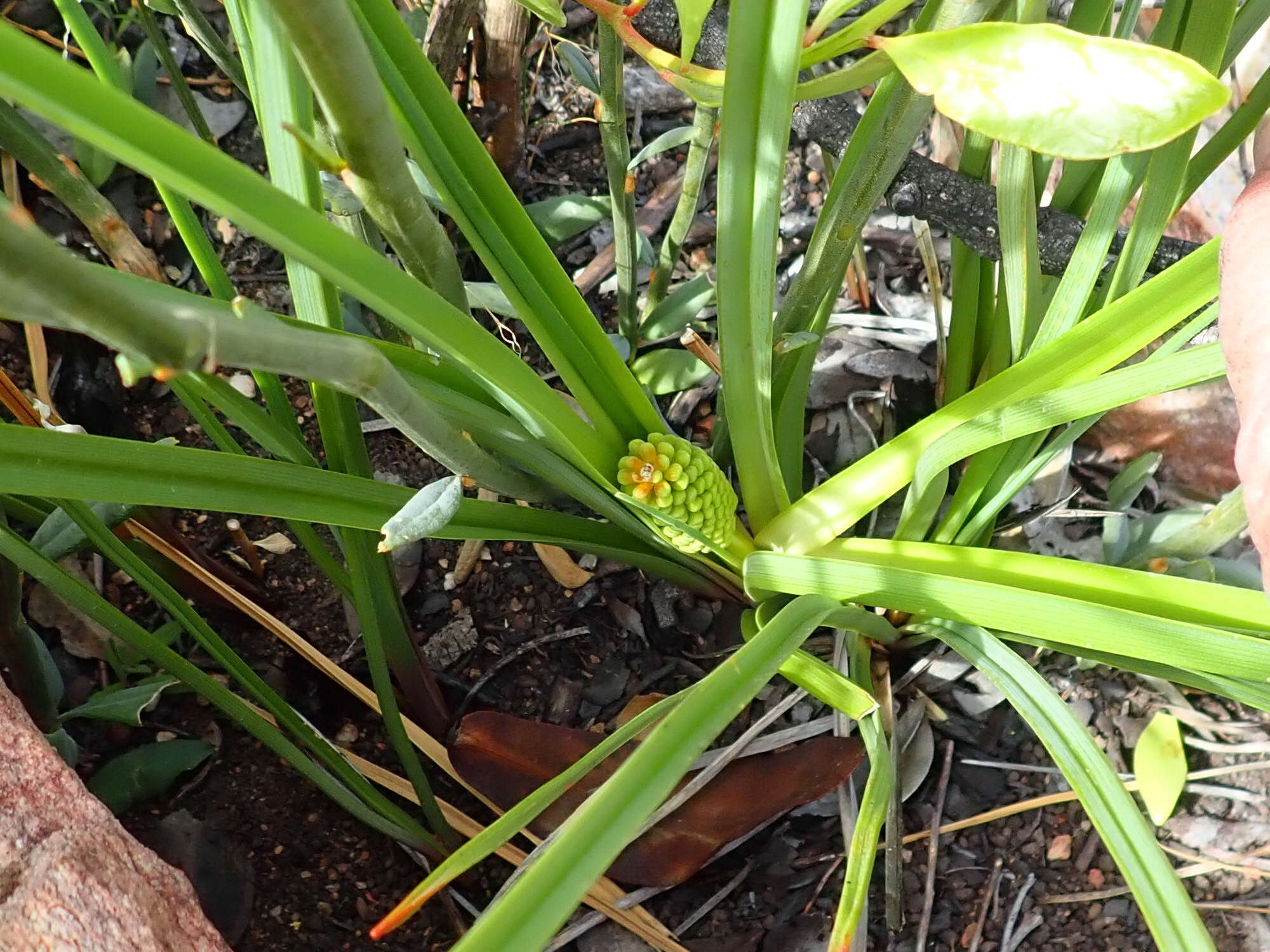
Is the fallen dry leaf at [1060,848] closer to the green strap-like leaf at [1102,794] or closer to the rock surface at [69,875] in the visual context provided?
the green strap-like leaf at [1102,794]

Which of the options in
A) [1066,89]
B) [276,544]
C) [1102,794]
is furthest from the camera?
[276,544]

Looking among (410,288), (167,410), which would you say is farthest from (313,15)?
(167,410)

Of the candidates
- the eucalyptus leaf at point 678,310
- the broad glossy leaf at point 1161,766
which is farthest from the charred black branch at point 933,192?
the broad glossy leaf at point 1161,766

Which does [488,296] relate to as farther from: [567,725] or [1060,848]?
[1060,848]

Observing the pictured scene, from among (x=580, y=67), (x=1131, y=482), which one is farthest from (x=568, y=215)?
(x=1131, y=482)

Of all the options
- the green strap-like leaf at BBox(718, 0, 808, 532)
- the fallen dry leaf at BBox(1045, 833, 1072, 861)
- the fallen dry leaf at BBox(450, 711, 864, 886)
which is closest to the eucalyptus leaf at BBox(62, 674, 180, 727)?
the fallen dry leaf at BBox(450, 711, 864, 886)

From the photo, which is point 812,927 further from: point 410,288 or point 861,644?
point 410,288
